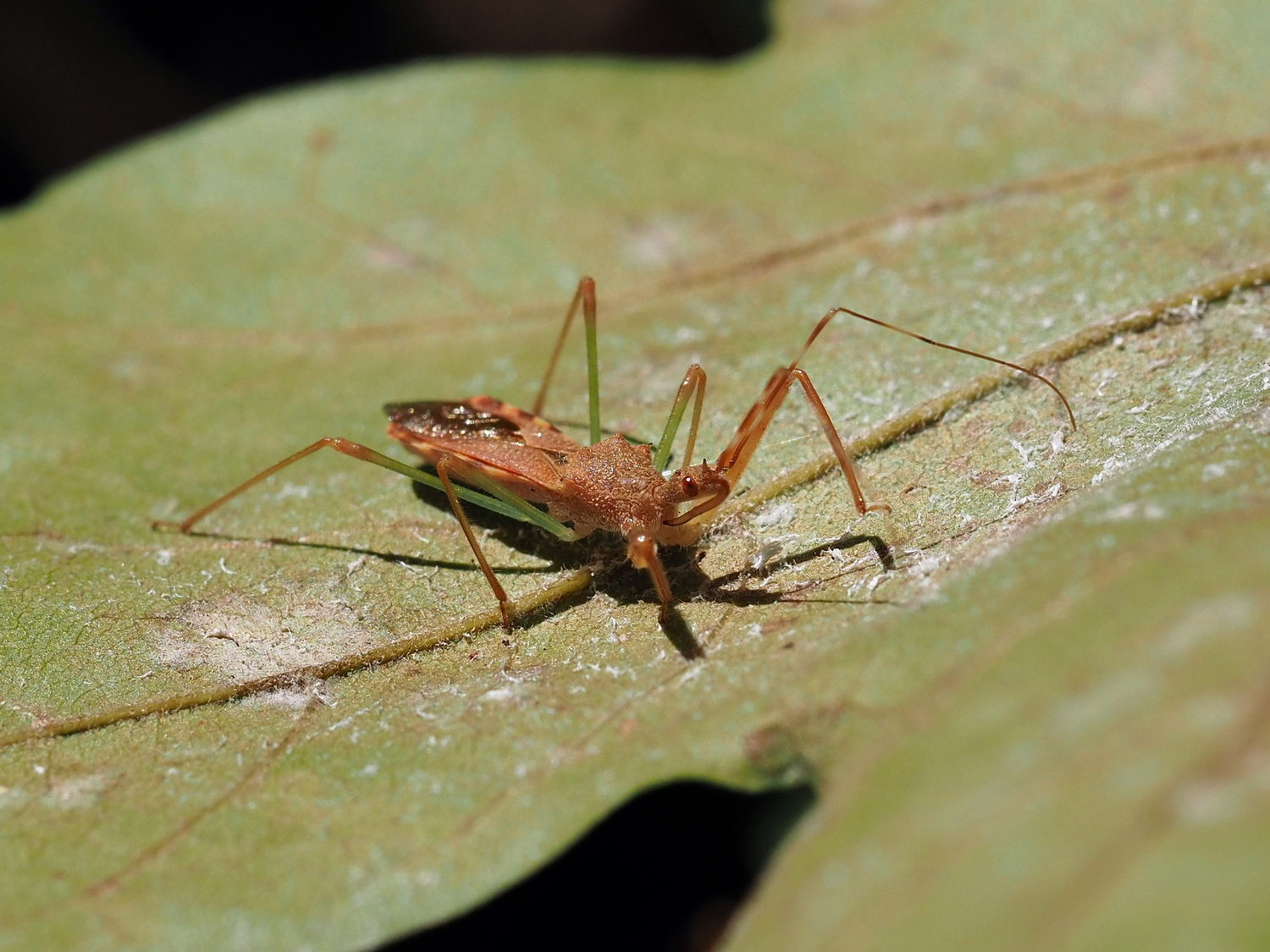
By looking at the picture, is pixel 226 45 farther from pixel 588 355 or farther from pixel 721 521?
pixel 721 521

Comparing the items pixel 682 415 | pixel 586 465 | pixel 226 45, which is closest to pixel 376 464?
pixel 586 465

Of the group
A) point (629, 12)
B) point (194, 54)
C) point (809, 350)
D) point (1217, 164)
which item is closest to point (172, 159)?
point (194, 54)

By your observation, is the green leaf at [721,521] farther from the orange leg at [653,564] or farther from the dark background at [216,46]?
the dark background at [216,46]

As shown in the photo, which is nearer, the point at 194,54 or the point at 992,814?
the point at 992,814

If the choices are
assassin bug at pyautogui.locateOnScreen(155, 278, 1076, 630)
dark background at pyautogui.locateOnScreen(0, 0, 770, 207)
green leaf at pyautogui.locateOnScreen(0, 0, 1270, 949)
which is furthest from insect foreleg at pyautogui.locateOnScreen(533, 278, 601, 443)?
dark background at pyautogui.locateOnScreen(0, 0, 770, 207)

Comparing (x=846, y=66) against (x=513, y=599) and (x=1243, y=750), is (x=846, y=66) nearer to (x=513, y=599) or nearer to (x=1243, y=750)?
(x=513, y=599)

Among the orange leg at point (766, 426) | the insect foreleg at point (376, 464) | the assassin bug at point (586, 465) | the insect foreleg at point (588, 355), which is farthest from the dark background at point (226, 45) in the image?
the insect foreleg at point (376, 464)
